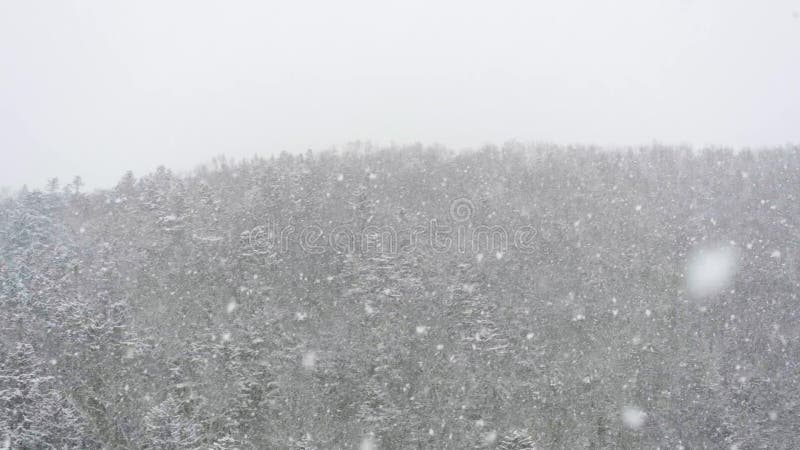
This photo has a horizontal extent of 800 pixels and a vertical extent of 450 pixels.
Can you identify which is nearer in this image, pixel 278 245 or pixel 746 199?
pixel 278 245

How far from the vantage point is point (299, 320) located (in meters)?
28.3

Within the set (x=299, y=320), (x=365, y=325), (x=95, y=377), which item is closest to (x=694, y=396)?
Result: (x=365, y=325)

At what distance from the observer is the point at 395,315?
28672mm

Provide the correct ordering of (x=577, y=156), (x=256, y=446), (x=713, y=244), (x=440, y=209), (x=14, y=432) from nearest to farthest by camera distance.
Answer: (x=14, y=432) < (x=256, y=446) < (x=713, y=244) < (x=440, y=209) < (x=577, y=156)

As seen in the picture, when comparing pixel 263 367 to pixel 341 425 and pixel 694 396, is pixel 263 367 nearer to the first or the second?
pixel 341 425

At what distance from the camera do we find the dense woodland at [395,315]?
24328 mm

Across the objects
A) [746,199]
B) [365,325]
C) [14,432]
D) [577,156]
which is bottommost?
[14,432]

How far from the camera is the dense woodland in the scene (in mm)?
24328

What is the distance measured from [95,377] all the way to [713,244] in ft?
108

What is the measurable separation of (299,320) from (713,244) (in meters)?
24.2

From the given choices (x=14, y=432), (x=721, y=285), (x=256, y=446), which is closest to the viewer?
(x=14, y=432)

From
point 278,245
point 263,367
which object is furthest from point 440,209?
point 263,367

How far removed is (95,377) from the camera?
80.4 feet

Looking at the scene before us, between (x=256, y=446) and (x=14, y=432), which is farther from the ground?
(x=14, y=432)
